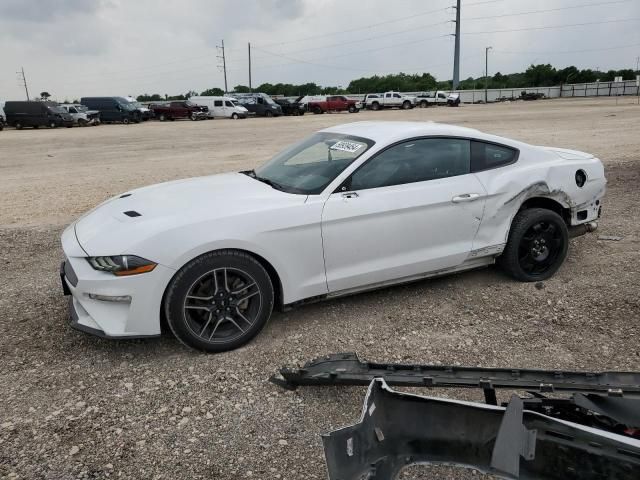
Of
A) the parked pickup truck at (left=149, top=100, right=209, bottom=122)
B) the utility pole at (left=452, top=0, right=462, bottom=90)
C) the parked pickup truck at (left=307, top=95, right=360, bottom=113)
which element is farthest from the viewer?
the utility pole at (left=452, top=0, right=462, bottom=90)

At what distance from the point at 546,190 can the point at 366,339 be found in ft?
7.20

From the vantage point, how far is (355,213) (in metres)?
3.86

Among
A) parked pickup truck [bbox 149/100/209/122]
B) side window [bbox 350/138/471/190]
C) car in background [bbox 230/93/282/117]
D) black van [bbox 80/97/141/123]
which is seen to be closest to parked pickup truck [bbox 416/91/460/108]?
car in background [bbox 230/93/282/117]

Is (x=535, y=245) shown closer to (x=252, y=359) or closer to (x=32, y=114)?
(x=252, y=359)

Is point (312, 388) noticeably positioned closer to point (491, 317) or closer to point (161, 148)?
point (491, 317)


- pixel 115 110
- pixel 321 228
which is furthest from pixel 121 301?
pixel 115 110

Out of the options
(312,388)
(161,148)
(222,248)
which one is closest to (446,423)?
(312,388)

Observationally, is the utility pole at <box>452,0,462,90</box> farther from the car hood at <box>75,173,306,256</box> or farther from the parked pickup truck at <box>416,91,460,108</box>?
the car hood at <box>75,173,306,256</box>

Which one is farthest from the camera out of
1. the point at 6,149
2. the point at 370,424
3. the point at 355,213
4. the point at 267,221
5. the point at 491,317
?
the point at 6,149

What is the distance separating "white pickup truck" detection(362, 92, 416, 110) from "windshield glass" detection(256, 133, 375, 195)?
151 feet

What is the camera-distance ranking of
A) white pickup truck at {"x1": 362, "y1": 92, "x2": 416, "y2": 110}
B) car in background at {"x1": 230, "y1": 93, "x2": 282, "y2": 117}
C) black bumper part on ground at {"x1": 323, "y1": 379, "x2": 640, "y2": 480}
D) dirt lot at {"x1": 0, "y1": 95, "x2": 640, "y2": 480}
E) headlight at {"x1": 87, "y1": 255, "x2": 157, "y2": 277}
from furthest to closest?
white pickup truck at {"x1": 362, "y1": 92, "x2": 416, "y2": 110} → car in background at {"x1": 230, "y1": 93, "x2": 282, "y2": 117} → headlight at {"x1": 87, "y1": 255, "x2": 157, "y2": 277} → dirt lot at {"x1": 0, "y1": 95, "x2": 640, "y2": 480} → black bumper part on ground at {"x1": 323, "y1": 379, "x2": 640, "y2": 480}

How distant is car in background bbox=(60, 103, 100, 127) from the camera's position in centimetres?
3638

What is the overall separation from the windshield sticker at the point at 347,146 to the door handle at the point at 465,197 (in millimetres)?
861

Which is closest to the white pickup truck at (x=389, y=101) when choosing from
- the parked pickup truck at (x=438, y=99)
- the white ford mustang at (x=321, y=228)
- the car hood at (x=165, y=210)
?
the parked pickup truck at (x=438, y=99)
